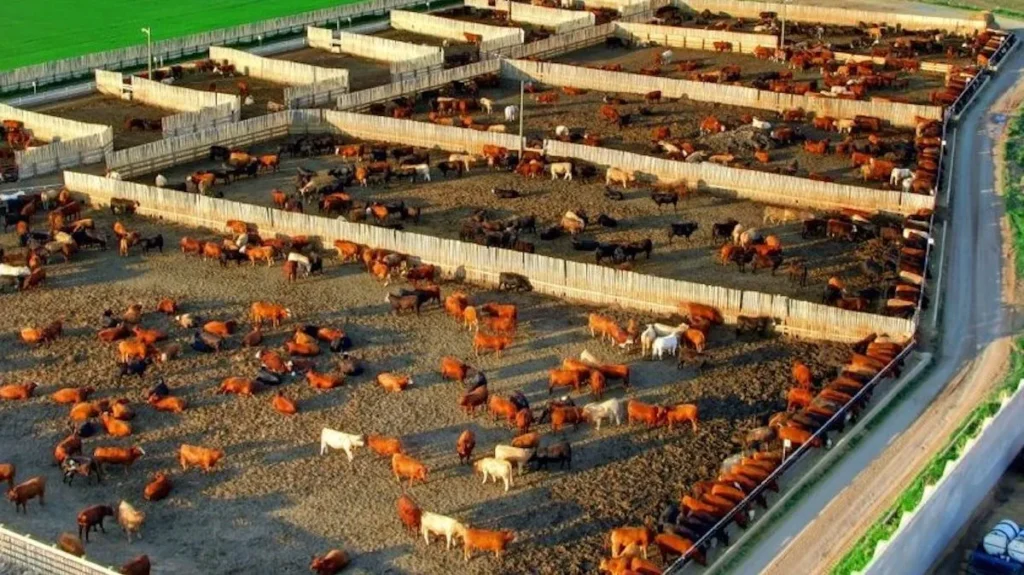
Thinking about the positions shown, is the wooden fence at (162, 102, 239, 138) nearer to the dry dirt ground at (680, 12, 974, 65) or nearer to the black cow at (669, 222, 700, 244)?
the black cow at (669, 222, 700, 244)

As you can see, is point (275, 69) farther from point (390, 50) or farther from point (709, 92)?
point (709, 92)

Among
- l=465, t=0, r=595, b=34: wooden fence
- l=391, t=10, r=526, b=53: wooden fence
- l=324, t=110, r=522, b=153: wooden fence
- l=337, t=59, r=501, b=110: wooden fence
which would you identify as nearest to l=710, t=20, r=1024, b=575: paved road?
l=324, t=110, r=522, b=153: wooden fence

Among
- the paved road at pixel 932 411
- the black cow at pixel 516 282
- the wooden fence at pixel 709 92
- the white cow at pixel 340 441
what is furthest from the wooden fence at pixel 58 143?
the paved road at pixel 932 411

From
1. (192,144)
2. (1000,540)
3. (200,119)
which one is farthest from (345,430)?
(200,119)

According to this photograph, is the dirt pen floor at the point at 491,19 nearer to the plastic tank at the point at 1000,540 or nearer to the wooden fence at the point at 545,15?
the wooden fence at the point at 545,15

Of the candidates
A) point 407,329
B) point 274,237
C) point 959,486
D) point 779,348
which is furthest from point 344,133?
point 959,486

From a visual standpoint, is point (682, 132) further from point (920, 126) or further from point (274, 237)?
point (274, 237)

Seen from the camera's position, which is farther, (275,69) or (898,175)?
(275,69)
